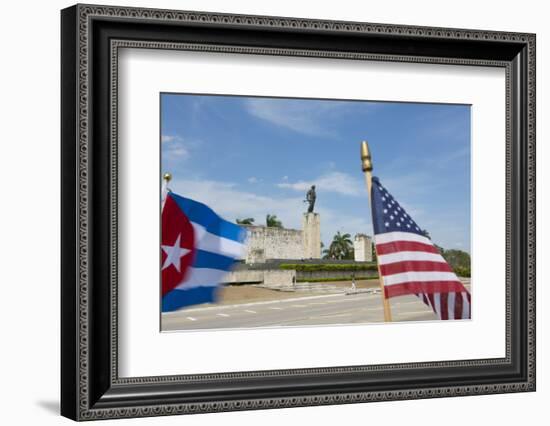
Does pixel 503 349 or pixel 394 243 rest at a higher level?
pixel 394 243

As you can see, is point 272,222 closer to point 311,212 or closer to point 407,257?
point 311,212

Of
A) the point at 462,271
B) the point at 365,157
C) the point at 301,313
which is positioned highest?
the point at 365,157

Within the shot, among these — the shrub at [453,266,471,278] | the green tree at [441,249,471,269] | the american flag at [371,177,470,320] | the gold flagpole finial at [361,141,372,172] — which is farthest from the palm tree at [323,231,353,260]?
the shrub at [453,266,471,278]

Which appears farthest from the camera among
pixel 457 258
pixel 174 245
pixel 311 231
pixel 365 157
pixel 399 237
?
pixel 457 258

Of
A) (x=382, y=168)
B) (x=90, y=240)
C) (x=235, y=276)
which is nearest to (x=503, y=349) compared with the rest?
(x=382, y=168)

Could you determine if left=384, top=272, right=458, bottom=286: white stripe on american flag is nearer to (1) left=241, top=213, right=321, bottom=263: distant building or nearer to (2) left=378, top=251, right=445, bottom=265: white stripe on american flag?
(2) left=378, top=251, right=445, bottom=265: white stripe on american flag

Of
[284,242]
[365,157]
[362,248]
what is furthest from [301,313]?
[365,157]

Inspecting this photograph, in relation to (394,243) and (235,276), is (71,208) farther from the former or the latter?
(394,243)
